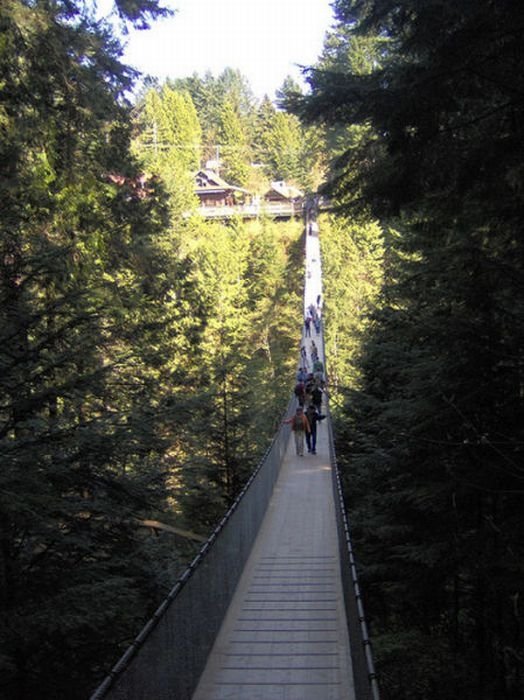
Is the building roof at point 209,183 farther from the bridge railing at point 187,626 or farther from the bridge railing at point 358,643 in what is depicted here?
the bridge railing at point 358,643

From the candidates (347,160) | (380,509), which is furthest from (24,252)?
(380,509)

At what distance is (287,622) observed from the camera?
20.6 ft

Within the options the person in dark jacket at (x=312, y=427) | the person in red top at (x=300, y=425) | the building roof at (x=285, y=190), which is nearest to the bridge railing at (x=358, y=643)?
the person in red top at (x=300, y=425)

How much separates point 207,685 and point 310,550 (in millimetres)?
3387

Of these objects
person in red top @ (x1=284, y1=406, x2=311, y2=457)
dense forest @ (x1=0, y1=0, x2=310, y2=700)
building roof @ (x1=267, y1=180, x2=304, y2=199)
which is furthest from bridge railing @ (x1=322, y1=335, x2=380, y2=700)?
building roof @ (x1=267, y1=180, x2=304, y2=199)

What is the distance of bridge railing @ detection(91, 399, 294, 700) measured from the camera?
3.44 meters

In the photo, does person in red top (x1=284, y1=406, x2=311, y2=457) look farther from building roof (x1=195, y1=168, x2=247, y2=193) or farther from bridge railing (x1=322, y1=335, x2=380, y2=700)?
building roof (x1=195, y1=168, x2=247, y2=193)

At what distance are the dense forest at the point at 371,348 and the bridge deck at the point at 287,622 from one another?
34.9 inches

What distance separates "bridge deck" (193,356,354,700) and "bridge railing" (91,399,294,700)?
17cm

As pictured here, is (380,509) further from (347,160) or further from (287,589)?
(347,160)

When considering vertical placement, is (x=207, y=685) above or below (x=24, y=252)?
below

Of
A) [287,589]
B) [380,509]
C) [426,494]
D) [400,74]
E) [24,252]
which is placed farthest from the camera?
[380,509]

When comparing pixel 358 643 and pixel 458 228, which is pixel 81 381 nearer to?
pixel 358 643

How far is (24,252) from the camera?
7.85m
